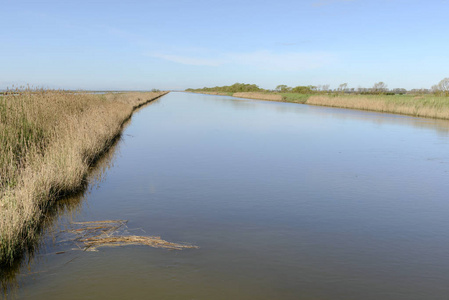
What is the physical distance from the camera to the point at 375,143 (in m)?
17.0

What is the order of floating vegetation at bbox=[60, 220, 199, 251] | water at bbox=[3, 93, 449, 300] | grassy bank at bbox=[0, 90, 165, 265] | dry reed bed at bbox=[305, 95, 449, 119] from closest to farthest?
1. water at bbox=[3, 93, 449, 300]
2. grassy bank at bbox=[0, 90, 165, 265]
3. floating vegetation at bbox=[60, 220, 199, 251]
4. dry reed bed at bbox=[305, 95, 449, 119]

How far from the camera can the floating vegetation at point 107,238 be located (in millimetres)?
5395

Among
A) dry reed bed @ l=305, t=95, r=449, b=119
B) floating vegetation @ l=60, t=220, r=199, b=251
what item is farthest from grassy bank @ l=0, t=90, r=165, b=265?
dry reed bed @ l=305, t=95, r=449, b=119

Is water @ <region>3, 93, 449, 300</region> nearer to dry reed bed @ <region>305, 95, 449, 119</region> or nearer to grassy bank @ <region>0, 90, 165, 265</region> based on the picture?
grassy bank @ <region>0, 90, 165, 265</region>

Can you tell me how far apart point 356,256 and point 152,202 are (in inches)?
166

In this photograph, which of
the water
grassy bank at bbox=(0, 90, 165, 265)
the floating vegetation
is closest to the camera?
Answer: the water

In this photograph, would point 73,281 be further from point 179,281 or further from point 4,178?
point 4,178

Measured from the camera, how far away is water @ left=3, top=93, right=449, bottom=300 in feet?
14.5

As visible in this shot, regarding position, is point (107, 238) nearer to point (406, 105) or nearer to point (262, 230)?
point (262, 230)

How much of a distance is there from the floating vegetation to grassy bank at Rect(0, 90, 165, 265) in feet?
2.05

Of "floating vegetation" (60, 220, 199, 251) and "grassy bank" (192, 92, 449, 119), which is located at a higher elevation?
"grassy bank" (192, 92, 449, 119)

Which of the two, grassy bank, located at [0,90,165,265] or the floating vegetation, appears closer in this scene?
grassy bank, located at [0,90,165,265]

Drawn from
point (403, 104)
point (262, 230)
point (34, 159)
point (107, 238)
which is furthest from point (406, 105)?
point (107, 238)

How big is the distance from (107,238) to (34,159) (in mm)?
3836
